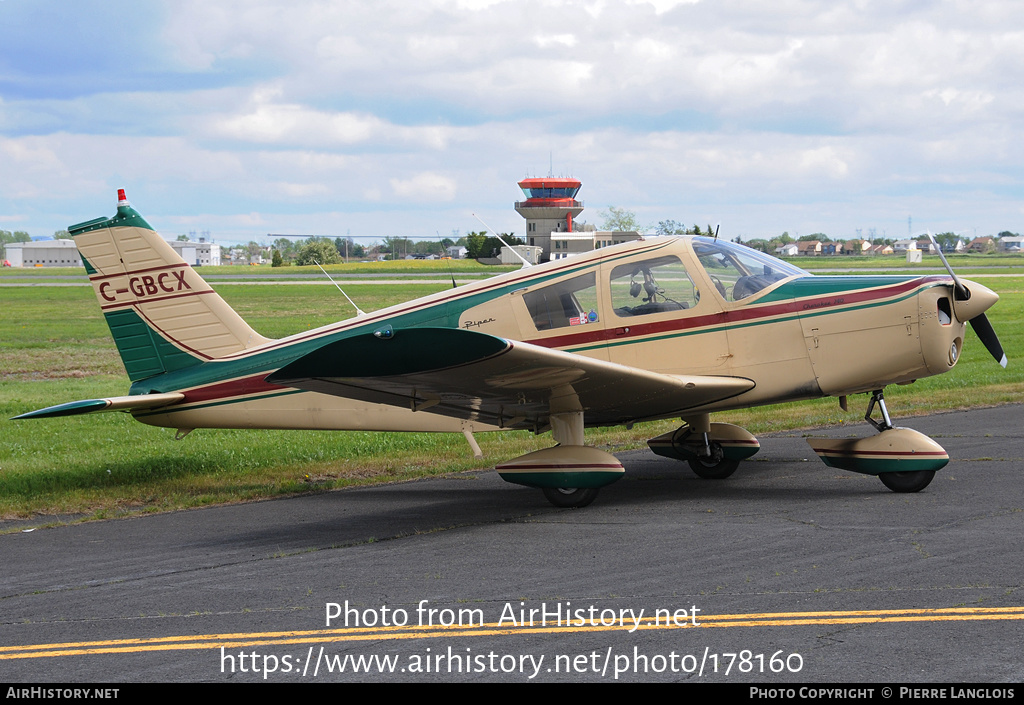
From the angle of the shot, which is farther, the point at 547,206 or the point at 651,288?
the point at 547,206

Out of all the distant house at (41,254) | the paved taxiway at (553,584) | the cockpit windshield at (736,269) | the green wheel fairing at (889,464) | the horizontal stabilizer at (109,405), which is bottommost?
the paved taxiway at (553,584)

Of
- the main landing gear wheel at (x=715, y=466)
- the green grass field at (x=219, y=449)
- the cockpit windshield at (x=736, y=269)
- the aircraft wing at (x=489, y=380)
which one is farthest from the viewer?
the green grass field at (x=219, y=449)

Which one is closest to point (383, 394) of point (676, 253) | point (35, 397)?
point (676, 253)

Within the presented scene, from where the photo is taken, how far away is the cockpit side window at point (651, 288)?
30.2 feet

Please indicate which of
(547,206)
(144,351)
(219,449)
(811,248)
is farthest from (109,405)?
(811,248)

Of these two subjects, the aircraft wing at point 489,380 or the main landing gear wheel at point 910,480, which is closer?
the aircraft wing at point 489,380

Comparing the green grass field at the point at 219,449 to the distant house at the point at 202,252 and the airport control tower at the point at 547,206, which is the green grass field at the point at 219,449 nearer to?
the airport control tower at the point at 547,206

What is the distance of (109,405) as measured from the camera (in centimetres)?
943

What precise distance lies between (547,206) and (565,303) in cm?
8693

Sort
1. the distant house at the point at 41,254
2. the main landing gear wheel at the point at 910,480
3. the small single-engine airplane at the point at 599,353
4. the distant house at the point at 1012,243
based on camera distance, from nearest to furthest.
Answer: the small single-engine airplane at the point at 599,353
the main landing gear wheel at the point at 910,480
the distant house at the point at 41,254
the distant house at the point at 1012,243

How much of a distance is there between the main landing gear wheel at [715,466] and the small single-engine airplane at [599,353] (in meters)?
0.02

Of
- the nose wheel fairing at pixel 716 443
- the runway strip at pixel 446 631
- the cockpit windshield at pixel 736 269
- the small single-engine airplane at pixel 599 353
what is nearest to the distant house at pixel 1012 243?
the nose wheel fairing at pixel 716 443

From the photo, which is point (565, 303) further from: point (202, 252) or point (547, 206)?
point (202, 252)

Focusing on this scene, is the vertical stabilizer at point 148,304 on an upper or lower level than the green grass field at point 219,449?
upper
